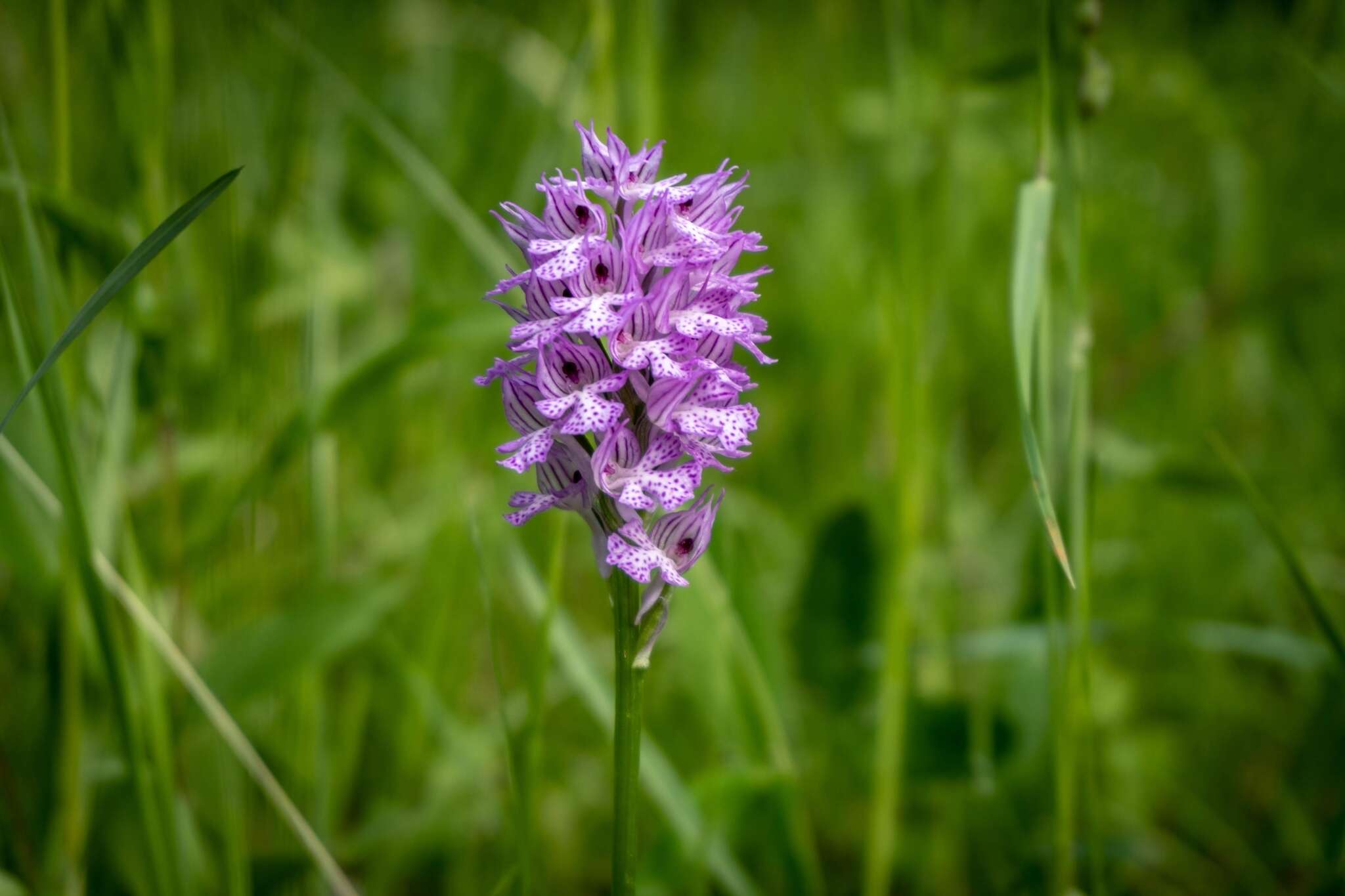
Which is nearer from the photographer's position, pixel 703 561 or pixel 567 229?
pixel 567 229

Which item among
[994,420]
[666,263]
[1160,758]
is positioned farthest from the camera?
[994,420]

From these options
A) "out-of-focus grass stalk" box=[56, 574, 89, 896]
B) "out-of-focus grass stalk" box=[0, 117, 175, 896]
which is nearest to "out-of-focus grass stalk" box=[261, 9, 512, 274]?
"out-of-focus grass stalk" box=[0, 117, 175, 896]

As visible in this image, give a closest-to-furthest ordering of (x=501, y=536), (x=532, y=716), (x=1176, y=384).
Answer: (x=532, y=716), (x=501, y=536), (x=1176, y=384)

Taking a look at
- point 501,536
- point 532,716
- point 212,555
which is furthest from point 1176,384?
point 212,555

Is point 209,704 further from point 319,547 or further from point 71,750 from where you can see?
point 319,547

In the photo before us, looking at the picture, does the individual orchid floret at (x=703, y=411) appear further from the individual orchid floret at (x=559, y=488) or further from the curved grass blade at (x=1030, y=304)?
the curved grass blade at (x=1030, y=304)

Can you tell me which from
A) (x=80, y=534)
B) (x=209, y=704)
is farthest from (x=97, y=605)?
(x=209, y=704)

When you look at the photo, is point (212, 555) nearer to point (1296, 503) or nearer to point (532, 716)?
point (532, 716)

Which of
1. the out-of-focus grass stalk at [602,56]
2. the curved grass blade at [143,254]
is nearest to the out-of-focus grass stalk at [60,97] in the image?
the curved grass blade at [143,254]
